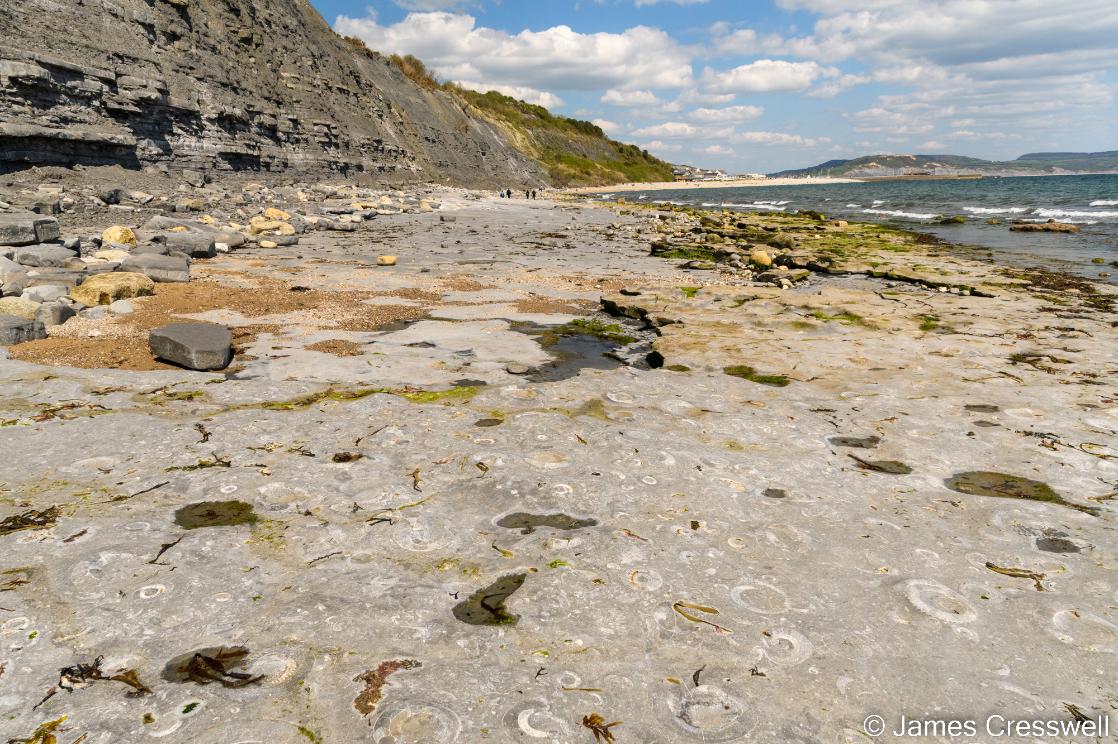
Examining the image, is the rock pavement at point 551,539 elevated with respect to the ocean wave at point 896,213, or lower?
lower

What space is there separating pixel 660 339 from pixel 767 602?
16.1ft

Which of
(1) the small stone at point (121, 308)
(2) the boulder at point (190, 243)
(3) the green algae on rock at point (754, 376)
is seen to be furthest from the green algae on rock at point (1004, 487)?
(2) the boulder at point (190, 243)

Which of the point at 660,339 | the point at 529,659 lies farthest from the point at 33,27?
the point at 529,659

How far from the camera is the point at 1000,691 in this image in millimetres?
2076

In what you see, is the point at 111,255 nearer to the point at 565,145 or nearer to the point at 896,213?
the point at 896,213

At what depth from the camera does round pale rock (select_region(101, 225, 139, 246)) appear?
39.8ft

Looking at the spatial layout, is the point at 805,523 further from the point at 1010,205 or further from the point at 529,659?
the point at 1010,205

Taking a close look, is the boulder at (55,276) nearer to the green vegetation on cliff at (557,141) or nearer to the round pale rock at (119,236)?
the round pale rock at (119,236)

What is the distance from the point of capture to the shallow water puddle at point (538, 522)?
10.3 ft

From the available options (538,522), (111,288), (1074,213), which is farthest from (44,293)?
(1074,213)

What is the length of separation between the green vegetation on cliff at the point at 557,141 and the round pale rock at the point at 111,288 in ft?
171

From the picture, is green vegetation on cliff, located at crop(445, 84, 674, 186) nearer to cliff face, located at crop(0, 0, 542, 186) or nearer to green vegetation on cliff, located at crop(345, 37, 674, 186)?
green vegetation on cliff, located at crop(345, 37, 674, 186)

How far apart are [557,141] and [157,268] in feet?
296

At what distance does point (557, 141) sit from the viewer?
92.2 metres
